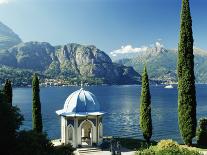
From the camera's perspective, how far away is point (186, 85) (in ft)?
116

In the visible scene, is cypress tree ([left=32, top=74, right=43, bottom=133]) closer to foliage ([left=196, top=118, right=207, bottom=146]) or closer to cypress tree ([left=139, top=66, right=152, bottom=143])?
cypress tree ([left=139, top=66, right=152, bottom=143])

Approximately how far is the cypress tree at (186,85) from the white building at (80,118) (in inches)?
314

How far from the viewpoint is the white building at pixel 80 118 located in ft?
120

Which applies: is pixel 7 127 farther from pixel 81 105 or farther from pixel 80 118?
pixel 81 105

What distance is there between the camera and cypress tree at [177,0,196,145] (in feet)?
114

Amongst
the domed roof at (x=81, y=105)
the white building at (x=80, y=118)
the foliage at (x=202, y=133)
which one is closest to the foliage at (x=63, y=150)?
the white building at (x=80, y=118)

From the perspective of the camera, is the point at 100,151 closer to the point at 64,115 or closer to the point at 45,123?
the point at 64,115

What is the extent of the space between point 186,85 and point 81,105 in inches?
413

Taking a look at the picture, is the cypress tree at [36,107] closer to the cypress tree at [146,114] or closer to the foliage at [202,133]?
the cypress tree at [146,114]

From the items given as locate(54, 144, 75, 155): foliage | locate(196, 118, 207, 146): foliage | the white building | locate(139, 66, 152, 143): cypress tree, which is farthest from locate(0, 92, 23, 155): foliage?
locate(196, 118, 207, 146): foliage

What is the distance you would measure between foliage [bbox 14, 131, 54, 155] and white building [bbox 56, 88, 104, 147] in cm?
1395

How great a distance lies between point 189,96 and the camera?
115 ft

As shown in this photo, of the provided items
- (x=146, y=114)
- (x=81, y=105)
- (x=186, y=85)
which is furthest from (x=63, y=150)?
(x=146, y=114)

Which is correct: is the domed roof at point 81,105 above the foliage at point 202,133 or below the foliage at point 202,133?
above
